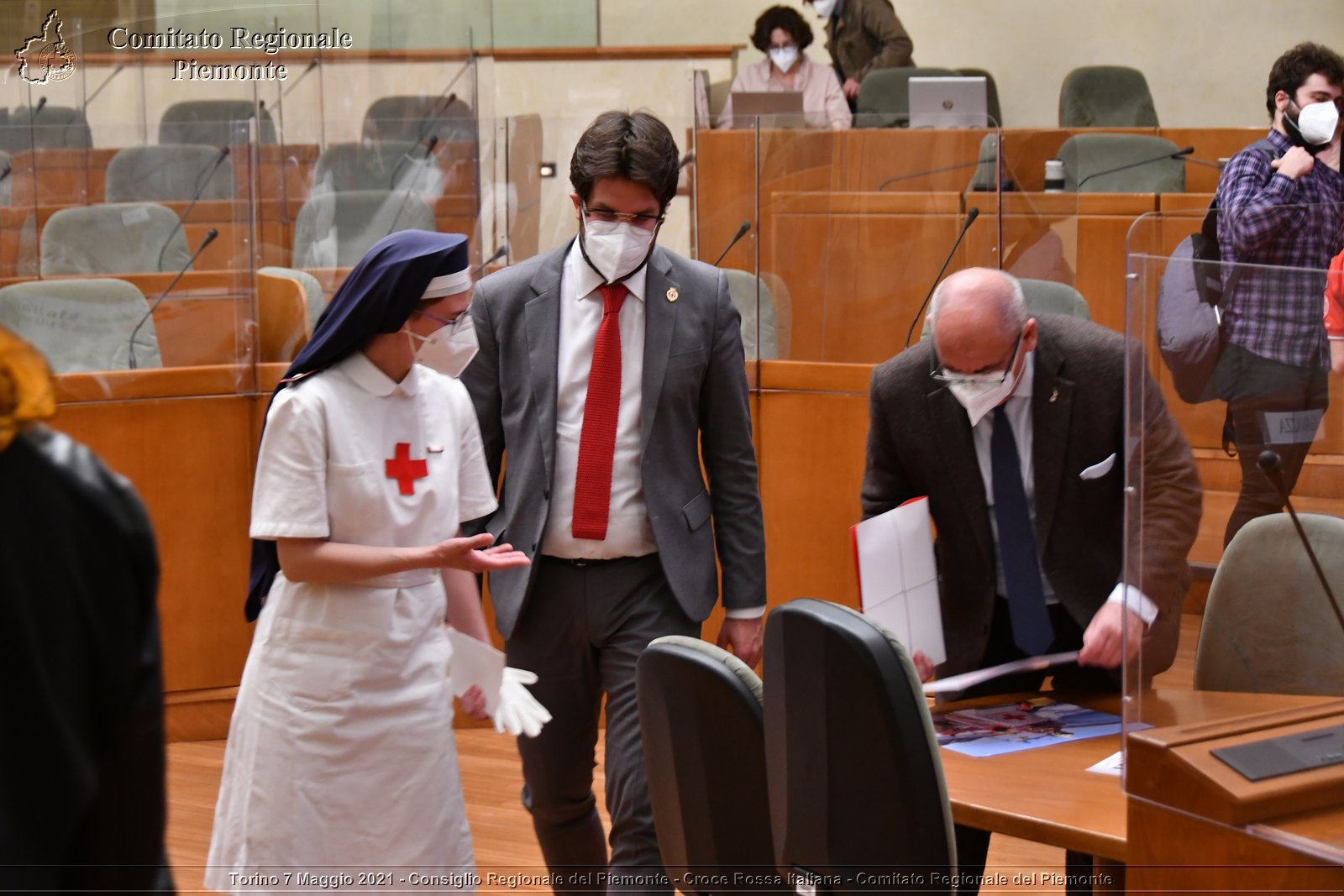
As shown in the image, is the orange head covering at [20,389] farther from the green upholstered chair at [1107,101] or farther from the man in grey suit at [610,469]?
the green upholstered chair at [1107,101]

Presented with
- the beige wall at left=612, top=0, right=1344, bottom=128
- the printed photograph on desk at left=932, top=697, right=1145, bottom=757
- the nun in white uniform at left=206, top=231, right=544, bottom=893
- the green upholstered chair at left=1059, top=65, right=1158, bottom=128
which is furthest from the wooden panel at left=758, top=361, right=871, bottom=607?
the beige wall at left=612, top=0, right=1344, bottom=128

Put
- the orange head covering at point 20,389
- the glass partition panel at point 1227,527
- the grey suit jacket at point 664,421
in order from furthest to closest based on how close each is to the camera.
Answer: the grey suit jacket at point 664,421 < the glass partition panel at point 1227,527 < the orange head covering at point 20,389

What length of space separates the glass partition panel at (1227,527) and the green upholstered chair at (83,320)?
3.45m

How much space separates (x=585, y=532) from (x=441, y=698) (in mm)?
514

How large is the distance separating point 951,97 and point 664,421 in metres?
4.36

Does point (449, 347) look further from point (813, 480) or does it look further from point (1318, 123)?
point (1318, 123)

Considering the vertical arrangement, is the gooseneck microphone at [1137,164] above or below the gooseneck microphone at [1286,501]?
above

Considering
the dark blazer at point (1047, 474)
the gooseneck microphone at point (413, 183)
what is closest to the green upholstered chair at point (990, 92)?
the gooseneck microphone at point (413, 183)

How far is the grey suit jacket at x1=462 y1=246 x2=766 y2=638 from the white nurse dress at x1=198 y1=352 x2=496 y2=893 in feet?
1.55

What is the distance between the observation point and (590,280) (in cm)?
279

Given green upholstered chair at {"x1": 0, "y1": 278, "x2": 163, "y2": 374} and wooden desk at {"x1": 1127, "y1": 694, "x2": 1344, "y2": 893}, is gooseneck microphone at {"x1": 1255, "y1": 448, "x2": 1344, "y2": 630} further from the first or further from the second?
green upholstered chair at {"x1": 0, "y1": 278, "x2": 163, "y2": 374}

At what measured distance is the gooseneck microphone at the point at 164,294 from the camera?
4613mm

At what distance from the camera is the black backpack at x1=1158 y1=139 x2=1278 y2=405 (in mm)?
1948

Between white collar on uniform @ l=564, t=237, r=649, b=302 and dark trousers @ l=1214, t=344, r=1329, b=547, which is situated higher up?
white collar on uniform @ l=564, t=237, r=649, b=302
